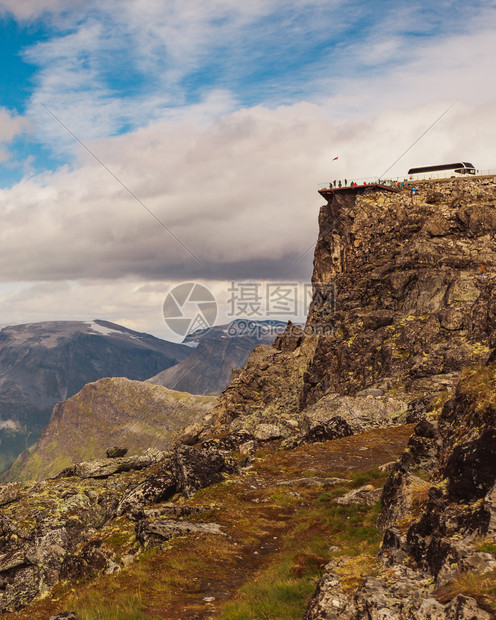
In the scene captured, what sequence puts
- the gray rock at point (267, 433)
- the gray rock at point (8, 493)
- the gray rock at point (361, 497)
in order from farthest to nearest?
1. the gray rock at point (267, 433)
2. the gray rock at point (8, 493)
3. the gray rock at point (361, 497)

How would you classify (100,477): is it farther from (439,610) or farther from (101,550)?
(439,610)

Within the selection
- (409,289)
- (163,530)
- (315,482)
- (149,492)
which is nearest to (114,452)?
(149,492)

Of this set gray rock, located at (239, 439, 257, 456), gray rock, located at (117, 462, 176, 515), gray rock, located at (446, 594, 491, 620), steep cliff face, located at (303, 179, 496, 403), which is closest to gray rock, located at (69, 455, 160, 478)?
gray rock, located at (239, 439, 257, 456)

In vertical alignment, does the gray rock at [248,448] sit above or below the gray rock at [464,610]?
below

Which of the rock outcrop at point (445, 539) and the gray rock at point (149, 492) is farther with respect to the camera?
the gray rock at point (149, 492)

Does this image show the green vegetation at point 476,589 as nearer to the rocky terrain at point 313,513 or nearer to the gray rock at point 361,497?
the rocky terrain at point 313,513

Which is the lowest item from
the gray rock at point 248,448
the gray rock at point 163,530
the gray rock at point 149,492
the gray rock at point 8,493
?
the gray rock at point 248,448

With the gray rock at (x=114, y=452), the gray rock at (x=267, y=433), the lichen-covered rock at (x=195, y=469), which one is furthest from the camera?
the gray rock at (x=267, y=433)

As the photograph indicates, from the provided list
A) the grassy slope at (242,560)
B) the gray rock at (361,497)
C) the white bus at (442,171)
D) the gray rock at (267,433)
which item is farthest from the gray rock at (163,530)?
the white bus at (442,171)

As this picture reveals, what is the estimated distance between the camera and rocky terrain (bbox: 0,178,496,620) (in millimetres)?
10898

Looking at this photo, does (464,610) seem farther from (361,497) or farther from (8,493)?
(8,493)

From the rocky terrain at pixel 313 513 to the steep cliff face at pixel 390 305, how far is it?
0.45 m

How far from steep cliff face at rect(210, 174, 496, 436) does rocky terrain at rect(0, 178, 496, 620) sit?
45 centimetres

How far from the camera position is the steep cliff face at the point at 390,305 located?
54719 mm
